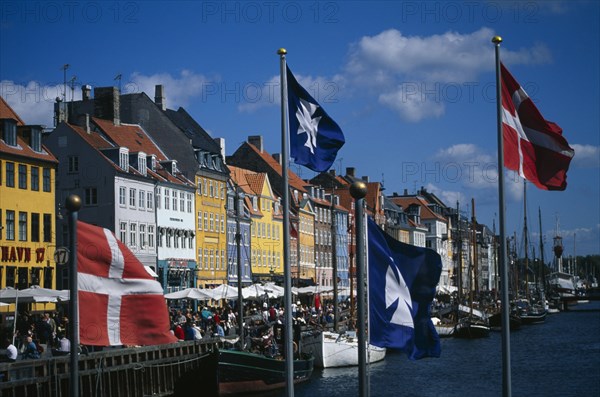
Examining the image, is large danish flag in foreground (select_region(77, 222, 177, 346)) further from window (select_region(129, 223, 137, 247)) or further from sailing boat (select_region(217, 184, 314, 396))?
window (select_region(129, 223, 137, 247))

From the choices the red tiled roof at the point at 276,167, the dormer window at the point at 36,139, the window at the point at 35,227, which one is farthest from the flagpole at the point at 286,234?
the red tiled roof at the point at 276,167

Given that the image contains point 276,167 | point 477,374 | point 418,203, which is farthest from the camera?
point 418,203

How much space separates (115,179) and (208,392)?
1211 inches

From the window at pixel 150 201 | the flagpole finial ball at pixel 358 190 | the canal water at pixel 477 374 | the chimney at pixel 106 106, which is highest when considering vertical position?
the chimney at pixel 106 106

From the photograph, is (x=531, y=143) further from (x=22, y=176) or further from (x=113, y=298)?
(x=22, y=176)

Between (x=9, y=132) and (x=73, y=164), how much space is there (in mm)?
12435

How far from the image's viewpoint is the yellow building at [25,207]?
180 ft

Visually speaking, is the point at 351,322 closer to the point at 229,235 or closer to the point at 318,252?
the point at 229,235

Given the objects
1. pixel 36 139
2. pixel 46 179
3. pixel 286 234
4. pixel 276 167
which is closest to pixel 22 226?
pixel 46 179

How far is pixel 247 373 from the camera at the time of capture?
3972 cm

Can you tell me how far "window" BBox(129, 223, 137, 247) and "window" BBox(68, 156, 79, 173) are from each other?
5.16m

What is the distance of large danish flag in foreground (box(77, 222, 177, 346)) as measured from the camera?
13734 mm

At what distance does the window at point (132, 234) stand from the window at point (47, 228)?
9.99 metres

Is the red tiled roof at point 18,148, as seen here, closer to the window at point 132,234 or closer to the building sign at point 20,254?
Result: the building sign at point 20,254
